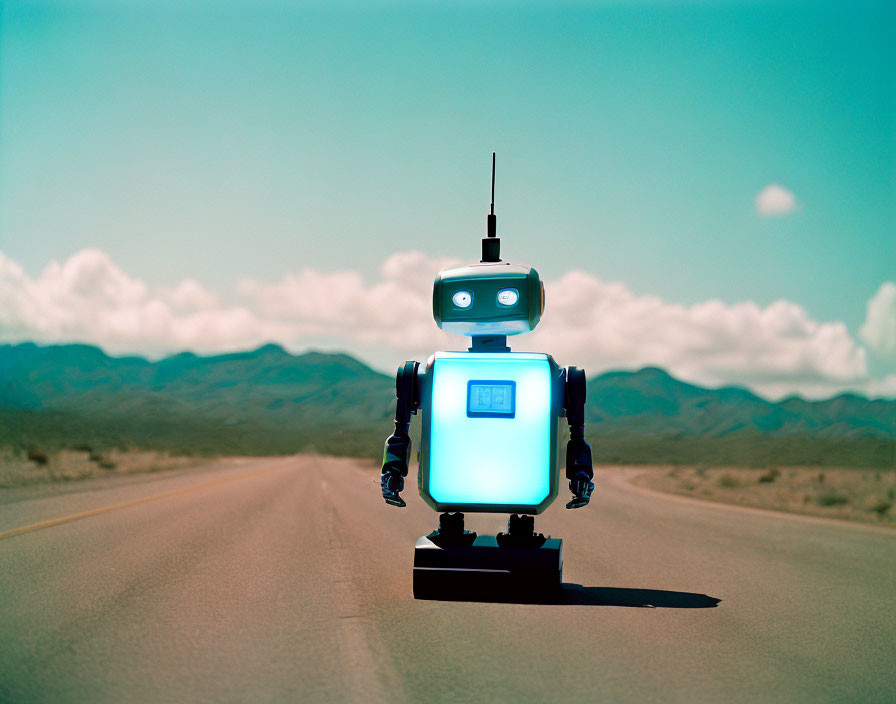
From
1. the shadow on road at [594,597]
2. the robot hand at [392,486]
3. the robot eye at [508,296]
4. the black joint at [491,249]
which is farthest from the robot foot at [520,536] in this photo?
the black joint at [491,249]

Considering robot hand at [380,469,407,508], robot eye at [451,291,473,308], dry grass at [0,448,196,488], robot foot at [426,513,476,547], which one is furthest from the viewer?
dry grass at [0,448,196,488]

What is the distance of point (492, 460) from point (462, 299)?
1418 millimetres

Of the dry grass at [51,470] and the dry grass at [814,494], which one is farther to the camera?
the dry grass at [51,470]

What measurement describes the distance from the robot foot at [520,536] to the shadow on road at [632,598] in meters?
0.52

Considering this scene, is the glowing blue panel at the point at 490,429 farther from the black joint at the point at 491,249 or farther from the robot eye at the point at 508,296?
the black joint at the point at 491,249

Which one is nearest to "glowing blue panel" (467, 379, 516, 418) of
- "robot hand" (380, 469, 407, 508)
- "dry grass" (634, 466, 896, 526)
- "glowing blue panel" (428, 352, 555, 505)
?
"glowing blue panel" (428, 352, 555, 505)

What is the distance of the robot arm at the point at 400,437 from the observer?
736 cm

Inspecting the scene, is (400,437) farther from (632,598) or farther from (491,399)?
(632,598)

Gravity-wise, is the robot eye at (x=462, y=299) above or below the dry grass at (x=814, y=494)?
above

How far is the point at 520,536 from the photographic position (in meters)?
7.16

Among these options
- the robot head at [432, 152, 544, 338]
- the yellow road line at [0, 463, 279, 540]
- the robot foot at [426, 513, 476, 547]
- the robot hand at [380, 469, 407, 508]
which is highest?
the robot head at [432, 152, 544, 338]

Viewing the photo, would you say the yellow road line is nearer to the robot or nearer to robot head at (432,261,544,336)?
the robot

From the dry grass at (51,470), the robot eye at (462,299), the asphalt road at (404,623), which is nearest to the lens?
the asphalt road at (404,623)

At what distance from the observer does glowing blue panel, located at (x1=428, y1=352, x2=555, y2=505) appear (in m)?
6.98
